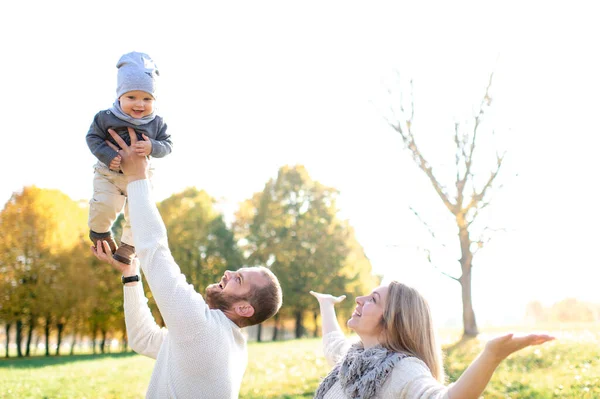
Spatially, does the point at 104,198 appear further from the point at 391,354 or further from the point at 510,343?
the point at 510,343

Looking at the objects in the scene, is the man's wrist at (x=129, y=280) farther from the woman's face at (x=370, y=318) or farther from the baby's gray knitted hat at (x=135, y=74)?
the woman's face at (x=370, y=318)

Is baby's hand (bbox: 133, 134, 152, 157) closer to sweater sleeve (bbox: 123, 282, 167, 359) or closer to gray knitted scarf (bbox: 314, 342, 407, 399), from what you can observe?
sweater sleeve (bbox: 123, 282, 167, 359)

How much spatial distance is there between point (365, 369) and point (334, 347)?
1245 millimetres

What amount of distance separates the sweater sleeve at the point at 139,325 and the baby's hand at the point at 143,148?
1102 mm

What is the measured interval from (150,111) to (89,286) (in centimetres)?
3193

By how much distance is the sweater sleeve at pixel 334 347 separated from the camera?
15.5 feet

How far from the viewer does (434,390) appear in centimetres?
311

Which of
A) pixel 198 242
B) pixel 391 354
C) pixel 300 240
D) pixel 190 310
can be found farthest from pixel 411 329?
pixel 198 242

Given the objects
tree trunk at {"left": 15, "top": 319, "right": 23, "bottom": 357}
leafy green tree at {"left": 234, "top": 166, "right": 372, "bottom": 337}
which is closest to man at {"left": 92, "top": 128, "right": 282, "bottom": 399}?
leafy green tree at {"left": 234, "top": 166, "right": 372, "bottom": 337}

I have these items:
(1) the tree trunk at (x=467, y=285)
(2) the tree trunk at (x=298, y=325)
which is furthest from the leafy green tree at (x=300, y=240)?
(1) the tree trunk at (x=467, y=285)

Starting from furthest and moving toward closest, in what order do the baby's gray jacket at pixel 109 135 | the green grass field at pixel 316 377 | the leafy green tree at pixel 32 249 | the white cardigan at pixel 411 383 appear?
the leafy green tree at pixel 32 249 → the green grass field at pixel 316 377 → the baby's gray jacket at pixel 109 135 → the white cardigan at pixel 411 383

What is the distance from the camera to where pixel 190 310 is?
3.53m

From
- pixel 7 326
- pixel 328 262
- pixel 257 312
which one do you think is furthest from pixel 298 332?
pixel 257 312

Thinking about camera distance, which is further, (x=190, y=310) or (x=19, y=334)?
(x=19, y=334)
